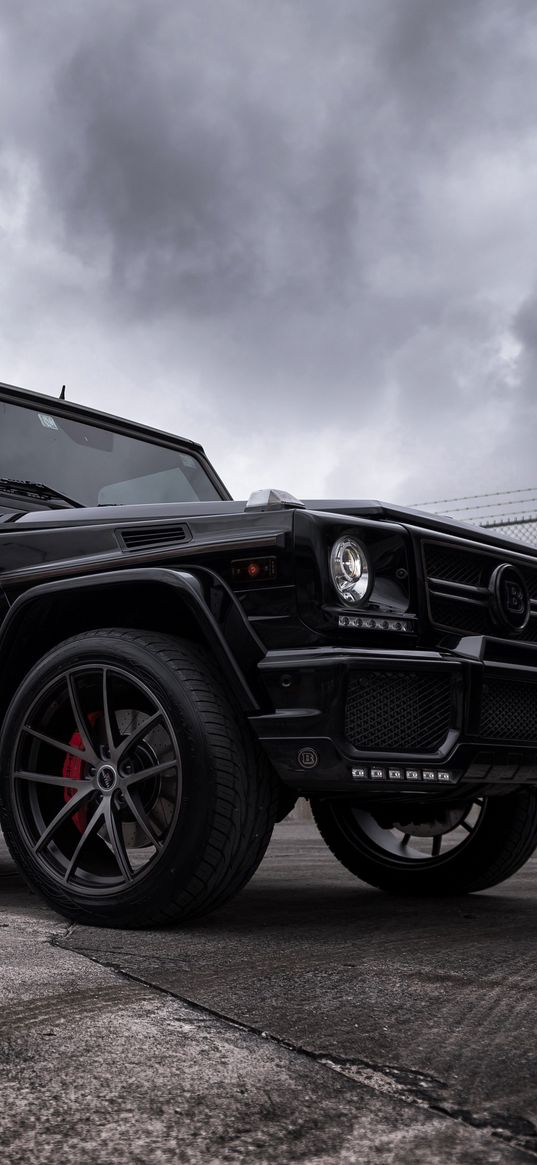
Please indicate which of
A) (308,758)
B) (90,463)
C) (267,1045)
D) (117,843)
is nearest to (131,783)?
(117,843)

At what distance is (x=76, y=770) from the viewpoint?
349cm

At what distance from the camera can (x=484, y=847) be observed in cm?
435

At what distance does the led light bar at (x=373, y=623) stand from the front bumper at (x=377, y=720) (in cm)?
11

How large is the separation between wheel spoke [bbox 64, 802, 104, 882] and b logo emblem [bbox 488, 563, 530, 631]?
1383mm

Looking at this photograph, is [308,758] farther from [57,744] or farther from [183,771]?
[57,744]

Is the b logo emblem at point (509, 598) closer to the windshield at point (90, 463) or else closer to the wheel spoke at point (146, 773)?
the wheel spoke at point (146, 773)

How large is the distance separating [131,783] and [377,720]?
2.45 feet

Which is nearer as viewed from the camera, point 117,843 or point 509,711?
point 117,843

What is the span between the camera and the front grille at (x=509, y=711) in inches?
127

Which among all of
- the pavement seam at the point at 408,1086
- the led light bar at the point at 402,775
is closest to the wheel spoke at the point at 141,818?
the led light bar at the point at 402,775

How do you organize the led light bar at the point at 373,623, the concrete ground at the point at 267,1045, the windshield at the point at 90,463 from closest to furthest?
the concrete ground at the point at 267,1045 < the led light bar at the point at 373,623 < the windshield at the point at 90,463

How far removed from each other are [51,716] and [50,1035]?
5.34 feet

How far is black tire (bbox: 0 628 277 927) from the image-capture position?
3076 mm

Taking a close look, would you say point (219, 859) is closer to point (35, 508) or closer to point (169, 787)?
point (169, 787)
